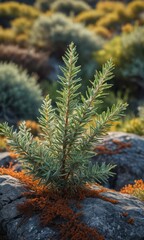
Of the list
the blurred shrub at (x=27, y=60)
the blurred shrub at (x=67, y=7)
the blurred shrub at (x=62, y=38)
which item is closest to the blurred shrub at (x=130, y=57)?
the blurred shrub at (x=62, y=38)

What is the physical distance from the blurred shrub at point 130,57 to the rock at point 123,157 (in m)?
8.20

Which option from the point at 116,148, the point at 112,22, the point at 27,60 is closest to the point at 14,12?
the point at 112,22

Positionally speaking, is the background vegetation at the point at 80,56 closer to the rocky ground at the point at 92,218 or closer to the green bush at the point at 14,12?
the green bush at the point at 14,12

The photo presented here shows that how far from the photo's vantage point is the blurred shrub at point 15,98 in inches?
403

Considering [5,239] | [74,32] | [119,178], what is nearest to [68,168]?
[5,239]

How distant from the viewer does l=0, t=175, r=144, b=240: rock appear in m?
3.27

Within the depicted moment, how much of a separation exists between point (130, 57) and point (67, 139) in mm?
11791

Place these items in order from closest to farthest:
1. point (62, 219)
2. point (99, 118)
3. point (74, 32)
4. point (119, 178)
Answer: point (62, 219) < point (99, 118) < point (119, 178) < point (74, 32)

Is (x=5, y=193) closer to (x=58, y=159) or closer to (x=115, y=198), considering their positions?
(x=58, y=159)

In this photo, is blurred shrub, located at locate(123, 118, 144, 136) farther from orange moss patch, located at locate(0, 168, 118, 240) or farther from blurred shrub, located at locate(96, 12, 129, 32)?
blurred shrub, located at locate(96, 12, 129, 32)

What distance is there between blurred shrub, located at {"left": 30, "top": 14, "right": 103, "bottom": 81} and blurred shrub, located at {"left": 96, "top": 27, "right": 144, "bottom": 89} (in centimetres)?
202

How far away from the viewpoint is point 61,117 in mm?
3430

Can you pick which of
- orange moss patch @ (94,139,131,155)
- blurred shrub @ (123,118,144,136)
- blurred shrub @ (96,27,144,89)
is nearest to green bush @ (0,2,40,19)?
blurred shrub @ (96,27,144,89)

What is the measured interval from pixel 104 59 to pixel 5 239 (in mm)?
12523
